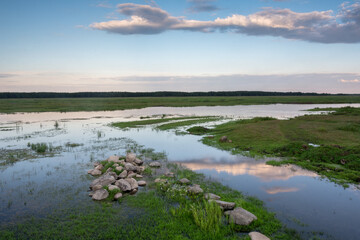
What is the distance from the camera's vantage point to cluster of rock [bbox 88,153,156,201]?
12.6 m

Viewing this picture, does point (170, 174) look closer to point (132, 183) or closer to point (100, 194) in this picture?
point (132, 183)

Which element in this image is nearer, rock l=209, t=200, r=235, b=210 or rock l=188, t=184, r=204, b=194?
rock l=209, t=200, r=235, b=210

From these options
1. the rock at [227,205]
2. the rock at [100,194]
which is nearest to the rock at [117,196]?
the rock at [100,194]

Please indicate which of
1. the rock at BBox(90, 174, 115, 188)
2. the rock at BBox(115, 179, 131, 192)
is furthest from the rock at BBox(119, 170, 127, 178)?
the rock at BBox(115, 179, 131, 192)

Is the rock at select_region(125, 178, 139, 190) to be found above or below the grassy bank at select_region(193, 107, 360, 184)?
below

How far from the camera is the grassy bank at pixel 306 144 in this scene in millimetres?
16344

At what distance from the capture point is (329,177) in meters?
14.9

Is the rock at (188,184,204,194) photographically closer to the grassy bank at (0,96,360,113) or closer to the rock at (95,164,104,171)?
the rock at (95,164,104,171)

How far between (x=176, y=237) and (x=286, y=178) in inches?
379

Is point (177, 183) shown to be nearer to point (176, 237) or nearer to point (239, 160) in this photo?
point (176, 237)

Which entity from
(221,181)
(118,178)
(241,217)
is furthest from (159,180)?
(241,217)

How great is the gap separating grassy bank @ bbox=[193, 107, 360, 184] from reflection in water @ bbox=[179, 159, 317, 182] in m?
1.00

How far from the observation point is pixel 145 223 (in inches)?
390

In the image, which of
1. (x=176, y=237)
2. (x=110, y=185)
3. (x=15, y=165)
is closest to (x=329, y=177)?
(x=176, y=237)
